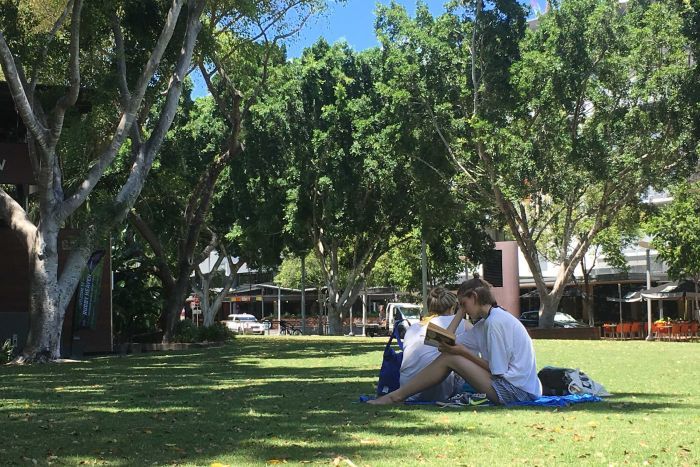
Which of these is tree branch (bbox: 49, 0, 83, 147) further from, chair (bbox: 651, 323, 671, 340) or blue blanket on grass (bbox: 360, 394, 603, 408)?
chair (bbox: 651, 323, 671, 340)

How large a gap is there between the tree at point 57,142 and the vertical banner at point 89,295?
2661 millimetres

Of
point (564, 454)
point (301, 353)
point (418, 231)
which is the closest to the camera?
point (564, 454)

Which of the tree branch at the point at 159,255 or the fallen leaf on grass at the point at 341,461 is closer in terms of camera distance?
the fallen leaf on grass at the point at 341,461

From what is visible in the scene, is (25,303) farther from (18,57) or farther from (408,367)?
(408,367)

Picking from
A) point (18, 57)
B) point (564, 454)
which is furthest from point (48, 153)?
point (564, 454)

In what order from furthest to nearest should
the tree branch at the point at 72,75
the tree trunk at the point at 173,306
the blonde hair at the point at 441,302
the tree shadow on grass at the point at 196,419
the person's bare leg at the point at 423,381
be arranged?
the tree trunk at the point at 173,306, the tree branch at the point at 72,75, the blonde hair at the point at 441,302, the person's bare leg at the point at 423,381, the tree shadow on grass at the point at 196,419

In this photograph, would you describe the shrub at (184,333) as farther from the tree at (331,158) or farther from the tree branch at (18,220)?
the tree at (331,158)

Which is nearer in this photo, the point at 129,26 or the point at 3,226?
the point at 129,26

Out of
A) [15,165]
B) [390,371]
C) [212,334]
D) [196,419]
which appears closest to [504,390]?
[390,371]

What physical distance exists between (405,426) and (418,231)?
29.7 m

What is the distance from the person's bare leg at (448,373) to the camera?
8031mm

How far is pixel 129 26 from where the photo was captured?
20.2 m

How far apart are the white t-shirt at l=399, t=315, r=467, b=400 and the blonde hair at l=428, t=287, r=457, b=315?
0.72 feet

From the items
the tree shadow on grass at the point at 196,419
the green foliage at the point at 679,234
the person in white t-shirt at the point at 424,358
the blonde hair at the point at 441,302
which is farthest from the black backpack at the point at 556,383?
the green foliage at the point at 679,234
